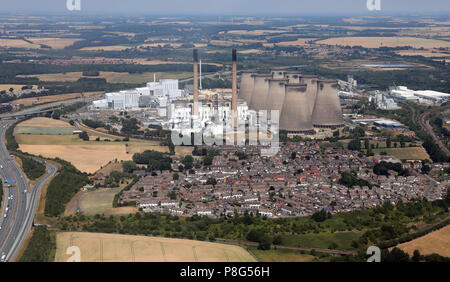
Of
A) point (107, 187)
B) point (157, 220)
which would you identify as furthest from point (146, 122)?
point (157, 220)

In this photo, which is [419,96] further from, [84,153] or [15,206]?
[15,206]

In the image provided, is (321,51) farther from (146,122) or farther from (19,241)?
(19,241)

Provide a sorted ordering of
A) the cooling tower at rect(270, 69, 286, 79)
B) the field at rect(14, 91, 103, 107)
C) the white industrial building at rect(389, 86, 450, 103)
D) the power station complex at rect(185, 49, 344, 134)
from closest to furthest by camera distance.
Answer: the power station complex at rect(185, 49, 344, 134), the cooling tower at rect(270, 69, 286, 79), the field at rect(14, 91, 103, 107), the white industrial building at rect(389, 86, 450, 103)

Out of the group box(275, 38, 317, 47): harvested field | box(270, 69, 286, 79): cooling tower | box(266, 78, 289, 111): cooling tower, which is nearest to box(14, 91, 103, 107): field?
box(270, 69, 286, 79): cooling tower

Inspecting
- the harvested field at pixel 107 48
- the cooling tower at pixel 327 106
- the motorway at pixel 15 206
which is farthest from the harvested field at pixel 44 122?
the harvested field at pixel 107 48

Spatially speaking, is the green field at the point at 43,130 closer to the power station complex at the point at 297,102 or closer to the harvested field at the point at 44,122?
the harvested field at the point at 44,122

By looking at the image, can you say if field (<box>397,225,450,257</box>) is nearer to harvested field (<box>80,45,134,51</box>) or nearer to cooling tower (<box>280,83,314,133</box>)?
cooling tower (<box>280,83,314,133</box>)
